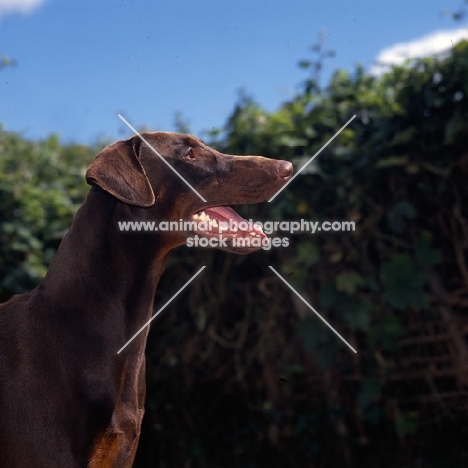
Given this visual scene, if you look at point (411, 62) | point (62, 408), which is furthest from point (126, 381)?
point (411, 62)

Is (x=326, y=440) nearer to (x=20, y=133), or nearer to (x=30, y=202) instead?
(x=30, y=202)

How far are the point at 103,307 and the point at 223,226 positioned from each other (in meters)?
0.61

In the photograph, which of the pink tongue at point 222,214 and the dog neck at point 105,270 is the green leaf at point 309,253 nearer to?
the pink tongue at point 222,214

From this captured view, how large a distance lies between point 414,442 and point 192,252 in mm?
1846

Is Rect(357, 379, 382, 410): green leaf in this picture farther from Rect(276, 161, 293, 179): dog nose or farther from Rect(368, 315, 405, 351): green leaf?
Rect(276, 161, 293, 179): dog nose

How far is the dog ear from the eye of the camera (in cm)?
277

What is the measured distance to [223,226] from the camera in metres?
3.13

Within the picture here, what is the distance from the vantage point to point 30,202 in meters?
4.96

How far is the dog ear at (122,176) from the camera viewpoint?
277cm

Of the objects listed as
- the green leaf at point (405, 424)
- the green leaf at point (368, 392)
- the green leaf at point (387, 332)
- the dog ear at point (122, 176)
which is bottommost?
the green leaf at point (405, 424)

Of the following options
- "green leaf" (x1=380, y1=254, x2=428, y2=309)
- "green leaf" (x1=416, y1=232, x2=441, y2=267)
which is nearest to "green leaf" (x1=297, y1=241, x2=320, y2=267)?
"green leaf" (x1=380, y1=254, x2=428, y2=309)

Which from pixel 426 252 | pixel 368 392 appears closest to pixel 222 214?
pixel 426 252

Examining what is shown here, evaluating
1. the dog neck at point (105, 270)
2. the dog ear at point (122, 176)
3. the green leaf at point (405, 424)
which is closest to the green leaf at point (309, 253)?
the green leaf at point (405, 424)

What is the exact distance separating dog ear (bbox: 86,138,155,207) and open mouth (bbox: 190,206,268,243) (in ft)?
1.03
